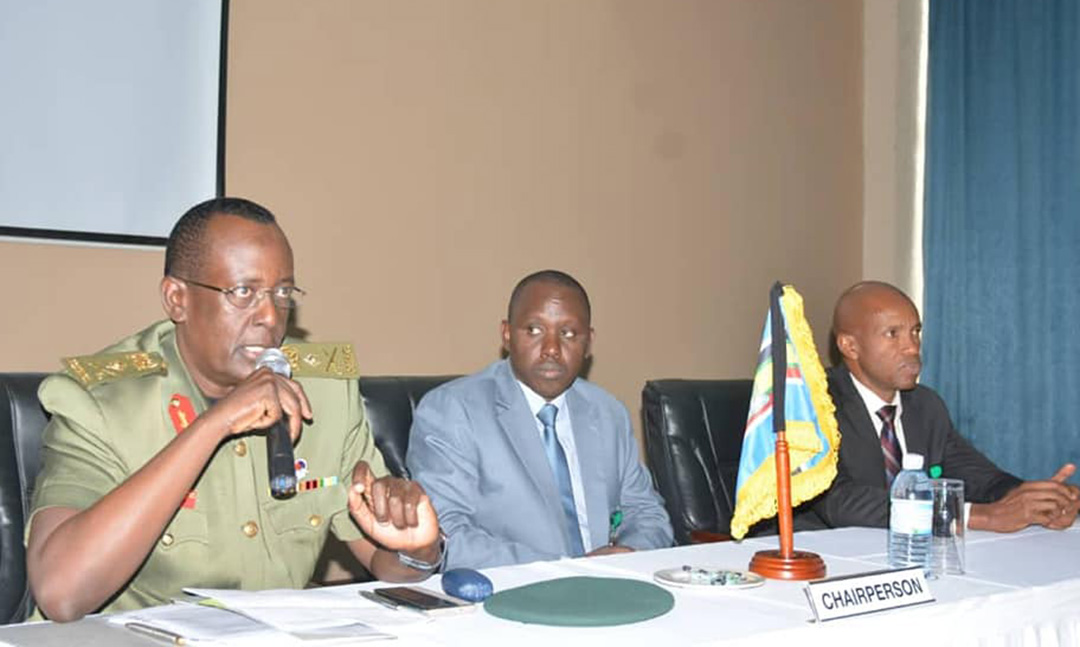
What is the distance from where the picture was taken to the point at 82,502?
6.45 feet

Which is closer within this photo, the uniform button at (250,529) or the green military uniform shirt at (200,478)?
the green military uniform shirt at (200,478)

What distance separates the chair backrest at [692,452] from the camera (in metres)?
3.64

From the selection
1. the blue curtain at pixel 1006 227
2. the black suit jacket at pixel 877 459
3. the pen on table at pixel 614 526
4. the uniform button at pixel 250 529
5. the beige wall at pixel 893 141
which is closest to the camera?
the uniform button at pixel 250 529

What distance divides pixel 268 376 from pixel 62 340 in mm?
1701

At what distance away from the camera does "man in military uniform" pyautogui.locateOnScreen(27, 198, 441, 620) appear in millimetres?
1907

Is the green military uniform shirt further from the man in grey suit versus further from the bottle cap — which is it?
the bottle cap

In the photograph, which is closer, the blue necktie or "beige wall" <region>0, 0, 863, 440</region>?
the blue necktie

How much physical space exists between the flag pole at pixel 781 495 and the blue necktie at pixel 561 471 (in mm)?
907

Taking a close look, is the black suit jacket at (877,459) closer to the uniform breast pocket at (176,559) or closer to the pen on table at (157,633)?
the uniform breast pocket at (176,559)

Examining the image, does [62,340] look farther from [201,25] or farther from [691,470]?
[691,470]

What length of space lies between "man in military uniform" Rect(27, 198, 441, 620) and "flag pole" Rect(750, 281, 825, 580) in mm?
609

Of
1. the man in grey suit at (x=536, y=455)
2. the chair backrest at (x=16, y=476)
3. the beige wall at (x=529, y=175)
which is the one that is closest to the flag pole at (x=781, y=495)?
the man in grey suit at (x=536, y=455)

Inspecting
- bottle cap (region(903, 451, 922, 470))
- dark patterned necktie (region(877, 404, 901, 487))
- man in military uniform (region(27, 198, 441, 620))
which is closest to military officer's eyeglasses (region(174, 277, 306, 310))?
man in military uniform (region(27, 198, 441, 620))

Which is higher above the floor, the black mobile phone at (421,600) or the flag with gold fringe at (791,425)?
the flag with gold fringe at (791,425)
